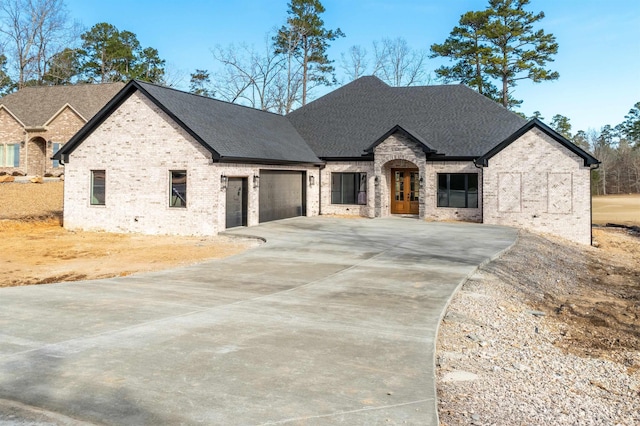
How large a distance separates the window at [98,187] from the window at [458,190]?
1549cm

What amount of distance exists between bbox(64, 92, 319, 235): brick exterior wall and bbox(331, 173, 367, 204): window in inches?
267

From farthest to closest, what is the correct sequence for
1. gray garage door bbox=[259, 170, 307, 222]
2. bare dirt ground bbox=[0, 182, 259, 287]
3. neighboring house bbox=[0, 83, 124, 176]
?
1. neighboring house bbox=[0, 83, 124, 176]
2. gray garage door bbox=[259, 170, 307, 222]
3. bare dirt ground bbox=[0, 182, 259, 287]

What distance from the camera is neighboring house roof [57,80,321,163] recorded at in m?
18.9

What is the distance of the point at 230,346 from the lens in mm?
6094

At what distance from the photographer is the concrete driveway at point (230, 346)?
4.41m

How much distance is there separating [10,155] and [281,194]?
25.7m

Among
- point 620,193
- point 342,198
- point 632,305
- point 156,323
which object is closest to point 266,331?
point 156,323

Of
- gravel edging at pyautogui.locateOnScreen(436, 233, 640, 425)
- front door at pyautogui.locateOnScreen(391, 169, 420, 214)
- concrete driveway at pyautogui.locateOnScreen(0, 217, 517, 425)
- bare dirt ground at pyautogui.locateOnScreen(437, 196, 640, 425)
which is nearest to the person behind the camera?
concrete driveway at pyautogui.locateOnScreen(0, 217, 517, 425)

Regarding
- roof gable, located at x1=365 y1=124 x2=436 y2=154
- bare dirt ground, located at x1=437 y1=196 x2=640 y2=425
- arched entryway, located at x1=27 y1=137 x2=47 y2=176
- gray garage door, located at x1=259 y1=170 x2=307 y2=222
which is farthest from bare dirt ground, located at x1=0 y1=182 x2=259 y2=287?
arched entryway, located at x1=27 y1=137 x2=47 y2=176

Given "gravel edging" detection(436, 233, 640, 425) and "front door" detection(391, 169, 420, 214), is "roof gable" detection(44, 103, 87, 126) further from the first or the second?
"gravel edging" detection(436, 233, 640, 425)

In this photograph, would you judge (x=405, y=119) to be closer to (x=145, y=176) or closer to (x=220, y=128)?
(x=220, y=128)

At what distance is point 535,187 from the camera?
21.7 metres

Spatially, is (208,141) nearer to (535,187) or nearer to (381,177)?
(381,177)

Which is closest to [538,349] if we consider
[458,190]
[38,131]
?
[458,190]
